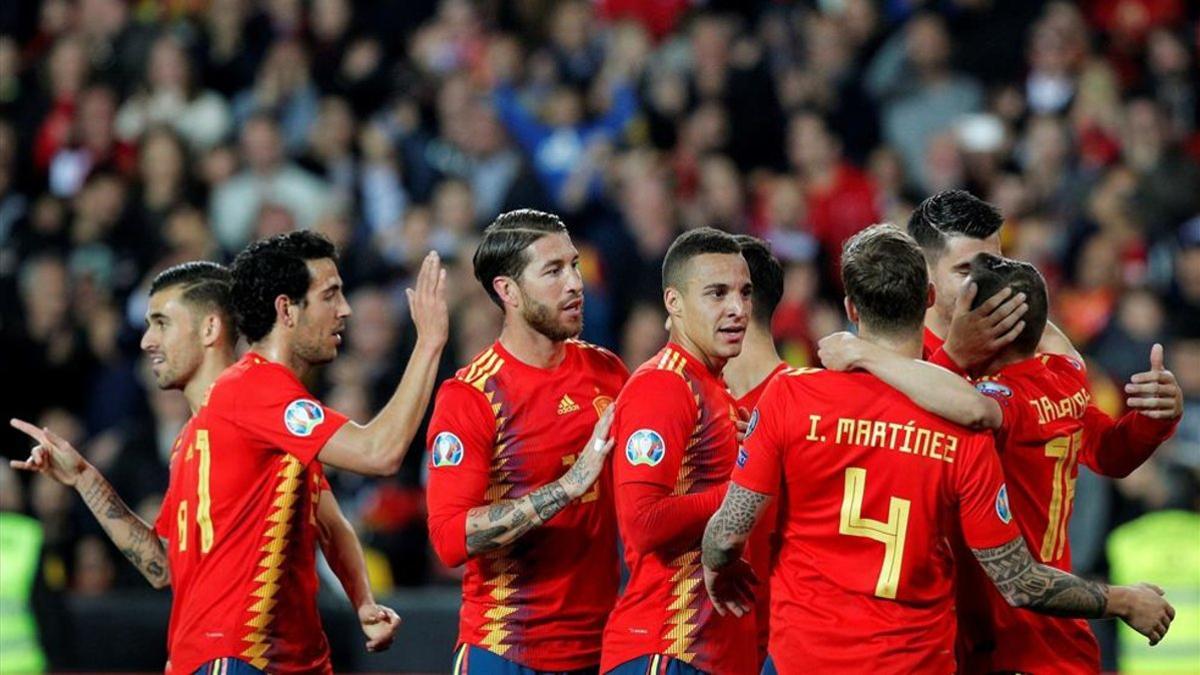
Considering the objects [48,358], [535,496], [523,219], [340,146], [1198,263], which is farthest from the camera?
[340,146]

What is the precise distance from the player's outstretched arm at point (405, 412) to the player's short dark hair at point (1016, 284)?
1.83 m

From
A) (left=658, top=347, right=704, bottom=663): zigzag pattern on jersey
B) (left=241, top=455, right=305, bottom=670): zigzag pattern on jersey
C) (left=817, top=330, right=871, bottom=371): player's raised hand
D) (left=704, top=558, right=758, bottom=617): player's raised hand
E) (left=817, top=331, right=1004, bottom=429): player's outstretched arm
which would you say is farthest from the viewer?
A: (left=241, top=455, right=305, bottom=670): zigzag pattern on jersey

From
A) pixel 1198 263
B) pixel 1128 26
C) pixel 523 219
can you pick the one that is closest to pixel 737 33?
pixel 1128 26

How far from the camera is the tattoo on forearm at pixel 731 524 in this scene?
5.75 metres

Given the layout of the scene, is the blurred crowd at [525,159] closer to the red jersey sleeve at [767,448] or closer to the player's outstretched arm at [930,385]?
the player's outstretched arm at [930,385]

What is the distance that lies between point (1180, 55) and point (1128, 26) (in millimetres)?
715

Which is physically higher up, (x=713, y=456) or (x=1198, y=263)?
(x=1198, y=263)

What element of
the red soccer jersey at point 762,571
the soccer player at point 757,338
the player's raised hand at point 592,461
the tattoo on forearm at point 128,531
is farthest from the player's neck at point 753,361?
the tattoo on forearm at point 128,531

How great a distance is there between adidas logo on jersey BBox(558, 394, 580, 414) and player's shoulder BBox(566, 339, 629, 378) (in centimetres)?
21

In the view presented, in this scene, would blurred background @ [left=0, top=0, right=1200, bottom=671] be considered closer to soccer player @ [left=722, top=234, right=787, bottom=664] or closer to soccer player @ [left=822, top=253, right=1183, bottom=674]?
soccer player @ [left=722, top=234, right=787, bottom=664]

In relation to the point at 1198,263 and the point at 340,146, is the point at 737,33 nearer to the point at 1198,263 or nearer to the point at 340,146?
the point at 340,146

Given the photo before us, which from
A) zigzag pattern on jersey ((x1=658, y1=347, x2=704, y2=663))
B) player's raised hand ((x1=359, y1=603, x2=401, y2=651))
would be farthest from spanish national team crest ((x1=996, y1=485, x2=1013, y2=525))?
player's raised hand ((x1=359, y1=603, x2=401, y2=651))

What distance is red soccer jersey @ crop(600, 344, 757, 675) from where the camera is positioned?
6.09 metres

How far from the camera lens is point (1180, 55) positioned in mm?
13680
